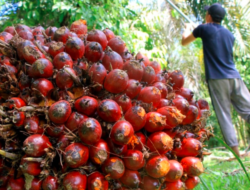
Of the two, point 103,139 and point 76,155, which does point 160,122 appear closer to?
point 103,139

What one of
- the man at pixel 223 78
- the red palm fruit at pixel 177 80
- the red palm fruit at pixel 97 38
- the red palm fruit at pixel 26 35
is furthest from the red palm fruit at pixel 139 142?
the man at pixel 223 78

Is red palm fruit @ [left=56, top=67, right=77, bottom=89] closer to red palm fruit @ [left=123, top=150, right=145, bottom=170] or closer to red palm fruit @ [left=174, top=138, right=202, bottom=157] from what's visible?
red palm fruit @ [left=123, top=150, right=145, bottom=170]

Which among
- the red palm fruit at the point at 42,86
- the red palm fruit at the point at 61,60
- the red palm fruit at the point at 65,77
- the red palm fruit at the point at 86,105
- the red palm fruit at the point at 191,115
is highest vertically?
the red palm fruit at the point at 61,60

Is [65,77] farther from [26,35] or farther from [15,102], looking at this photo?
[26,35]

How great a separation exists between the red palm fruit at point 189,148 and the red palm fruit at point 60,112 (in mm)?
559

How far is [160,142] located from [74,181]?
393 millimetres

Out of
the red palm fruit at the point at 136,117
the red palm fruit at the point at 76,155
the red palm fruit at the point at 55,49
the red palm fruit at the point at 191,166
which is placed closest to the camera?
the red palm fruit at the point at 76,155

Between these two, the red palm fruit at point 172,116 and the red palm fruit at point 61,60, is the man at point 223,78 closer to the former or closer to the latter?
the red palm fruit at point 172,116

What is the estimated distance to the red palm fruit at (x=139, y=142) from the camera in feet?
3.36

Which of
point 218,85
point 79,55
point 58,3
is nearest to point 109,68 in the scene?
point 79,55

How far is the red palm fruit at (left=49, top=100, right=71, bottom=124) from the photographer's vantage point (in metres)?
0.97

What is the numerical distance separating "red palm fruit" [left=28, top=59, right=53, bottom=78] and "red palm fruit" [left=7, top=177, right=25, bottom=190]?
18.5 inches

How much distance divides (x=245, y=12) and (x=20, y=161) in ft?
28.5

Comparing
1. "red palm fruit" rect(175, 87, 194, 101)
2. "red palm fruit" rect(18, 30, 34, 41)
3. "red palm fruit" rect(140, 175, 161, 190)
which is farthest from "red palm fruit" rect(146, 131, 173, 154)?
"red palm fruit" rect(18, 30, 34, 41)
